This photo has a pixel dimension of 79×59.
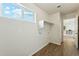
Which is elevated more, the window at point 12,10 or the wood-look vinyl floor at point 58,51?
the window at point 12,10

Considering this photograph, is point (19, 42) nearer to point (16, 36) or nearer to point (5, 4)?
point (16, 36)

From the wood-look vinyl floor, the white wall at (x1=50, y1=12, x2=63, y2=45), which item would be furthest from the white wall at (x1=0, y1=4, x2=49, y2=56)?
the white wall at (x1=50, y1=12, x2=63, y2=45)

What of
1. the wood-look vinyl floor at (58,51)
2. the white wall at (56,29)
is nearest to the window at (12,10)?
the wood-look vinyl floor at (58,51)

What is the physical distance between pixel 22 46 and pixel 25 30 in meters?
0.57

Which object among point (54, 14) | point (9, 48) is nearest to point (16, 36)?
point (9, 48)

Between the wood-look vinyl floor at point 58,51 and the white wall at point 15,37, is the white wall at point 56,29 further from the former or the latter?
the white wall at point 15,37

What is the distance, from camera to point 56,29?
19.5 feet

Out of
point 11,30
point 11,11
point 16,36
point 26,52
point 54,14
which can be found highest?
point 54,14

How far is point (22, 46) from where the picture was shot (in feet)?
9.27

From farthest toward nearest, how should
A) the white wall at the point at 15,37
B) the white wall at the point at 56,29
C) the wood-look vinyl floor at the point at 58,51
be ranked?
the white wall at the point at 56,29
the wood-look vinyl floor at the point at 58,51
the white wall at the point at 15,37

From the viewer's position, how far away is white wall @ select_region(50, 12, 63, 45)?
5789 mm

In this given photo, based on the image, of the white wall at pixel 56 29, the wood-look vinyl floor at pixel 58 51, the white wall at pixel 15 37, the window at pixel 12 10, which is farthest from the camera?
the white wall at pixel 56 29

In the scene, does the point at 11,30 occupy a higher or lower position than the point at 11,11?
lower

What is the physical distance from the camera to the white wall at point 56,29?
19.0 ft
